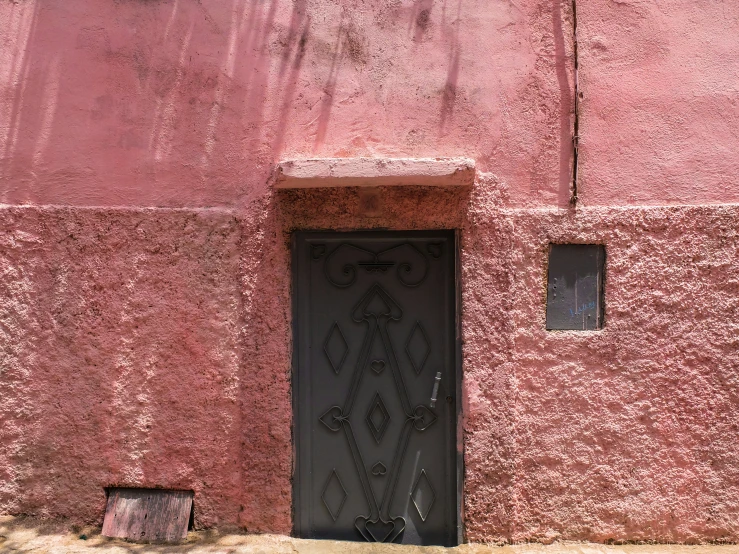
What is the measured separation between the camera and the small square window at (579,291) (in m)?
3.39

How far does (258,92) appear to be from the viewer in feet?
11.6

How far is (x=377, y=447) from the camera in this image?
11.7 ft

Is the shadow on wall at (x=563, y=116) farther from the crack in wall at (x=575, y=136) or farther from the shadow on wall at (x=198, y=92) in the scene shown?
the shadow on wall at (x=198, y=92)

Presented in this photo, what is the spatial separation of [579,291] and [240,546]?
2310 millimetres

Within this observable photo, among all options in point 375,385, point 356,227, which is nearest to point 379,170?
point 356,227

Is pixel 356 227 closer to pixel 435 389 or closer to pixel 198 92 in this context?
pixel 435 389

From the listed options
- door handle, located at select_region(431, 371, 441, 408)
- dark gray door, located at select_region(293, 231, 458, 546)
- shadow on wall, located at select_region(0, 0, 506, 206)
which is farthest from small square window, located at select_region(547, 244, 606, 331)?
shadow on wall, located at select_region(0, 0, 506, 206)


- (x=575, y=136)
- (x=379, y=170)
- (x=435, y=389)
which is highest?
(x=575, y=136)

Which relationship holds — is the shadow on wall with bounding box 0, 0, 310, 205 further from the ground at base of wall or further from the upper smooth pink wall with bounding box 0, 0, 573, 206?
the ground at base of wall

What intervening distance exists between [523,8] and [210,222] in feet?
7.01

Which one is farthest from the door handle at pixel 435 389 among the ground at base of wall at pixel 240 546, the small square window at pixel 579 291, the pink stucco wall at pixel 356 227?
the ground at base of wall at pixel 240 546

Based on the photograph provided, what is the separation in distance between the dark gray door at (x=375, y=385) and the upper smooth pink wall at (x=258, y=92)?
23.2 inches

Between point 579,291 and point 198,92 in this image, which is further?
point 198,92

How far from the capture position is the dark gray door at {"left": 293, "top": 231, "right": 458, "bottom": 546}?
3535mm
